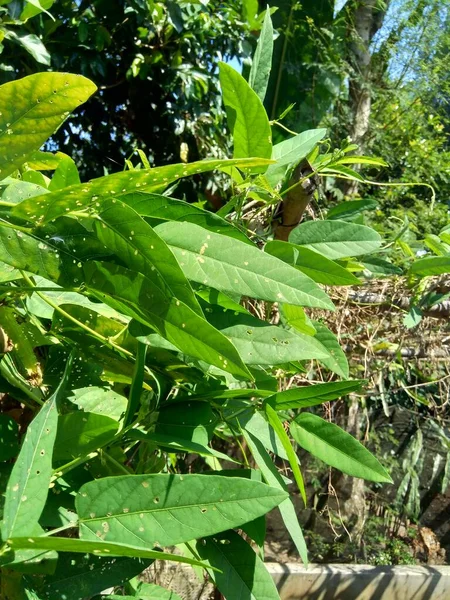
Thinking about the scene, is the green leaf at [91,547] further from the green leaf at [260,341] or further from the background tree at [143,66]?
the background tree at [143,66]

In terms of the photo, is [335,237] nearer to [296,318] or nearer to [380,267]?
[296,318]

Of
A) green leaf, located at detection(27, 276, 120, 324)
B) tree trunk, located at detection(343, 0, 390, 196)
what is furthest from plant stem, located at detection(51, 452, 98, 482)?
tree trunk, located at detection(343, 0, 390, 196)

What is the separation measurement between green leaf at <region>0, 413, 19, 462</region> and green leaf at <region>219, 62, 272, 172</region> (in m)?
0.24

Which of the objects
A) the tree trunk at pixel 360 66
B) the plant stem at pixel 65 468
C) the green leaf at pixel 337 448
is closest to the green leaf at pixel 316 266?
the green leaf at pixel 337 448

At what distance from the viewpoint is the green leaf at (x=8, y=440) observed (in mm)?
352

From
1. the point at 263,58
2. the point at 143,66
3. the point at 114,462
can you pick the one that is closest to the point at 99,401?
the point at 114,462

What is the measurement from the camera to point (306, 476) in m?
3.29

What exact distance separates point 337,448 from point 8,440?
8.6 inches

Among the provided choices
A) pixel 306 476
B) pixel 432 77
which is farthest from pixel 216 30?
pixel 306 476

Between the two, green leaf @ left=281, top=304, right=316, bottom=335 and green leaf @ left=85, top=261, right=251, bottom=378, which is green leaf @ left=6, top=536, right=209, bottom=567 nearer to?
green leaf @ left=85, top=261, right=251, bottom=378

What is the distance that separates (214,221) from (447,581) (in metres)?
2.79

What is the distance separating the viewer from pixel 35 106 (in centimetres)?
27

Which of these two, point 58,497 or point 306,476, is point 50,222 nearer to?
point 58,497

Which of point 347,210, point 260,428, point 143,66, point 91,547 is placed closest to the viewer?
point 91,547
